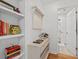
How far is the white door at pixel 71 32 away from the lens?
13.1 feet

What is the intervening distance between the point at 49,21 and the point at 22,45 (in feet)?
8.28

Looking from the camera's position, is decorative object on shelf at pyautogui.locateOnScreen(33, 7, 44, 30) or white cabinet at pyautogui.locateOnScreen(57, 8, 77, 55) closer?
decorative object on shelf at pyautogui.locateOnScreen(33, 7, 44, 30)

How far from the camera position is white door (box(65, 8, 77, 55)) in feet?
13.1

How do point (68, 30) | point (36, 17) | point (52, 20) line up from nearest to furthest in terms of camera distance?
point (36, 17) → point (52, 20) → point (68, 30)

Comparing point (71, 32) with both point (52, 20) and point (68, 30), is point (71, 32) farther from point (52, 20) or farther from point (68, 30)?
point (52, 20)

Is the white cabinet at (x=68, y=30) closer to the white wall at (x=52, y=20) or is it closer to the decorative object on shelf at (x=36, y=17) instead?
the white wall at (x=52, y=20)

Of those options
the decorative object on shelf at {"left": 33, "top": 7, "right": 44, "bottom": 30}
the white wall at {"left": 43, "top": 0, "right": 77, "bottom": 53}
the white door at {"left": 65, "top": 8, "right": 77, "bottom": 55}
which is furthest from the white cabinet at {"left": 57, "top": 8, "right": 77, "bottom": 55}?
the decorative object on shelf at {"left": 33, "top": 7, "right": 44, "bottom": 30}

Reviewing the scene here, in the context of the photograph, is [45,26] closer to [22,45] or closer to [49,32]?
[49,32]

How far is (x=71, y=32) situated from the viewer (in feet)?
13.8

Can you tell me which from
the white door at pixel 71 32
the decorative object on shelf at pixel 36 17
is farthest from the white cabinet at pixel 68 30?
the decorative object on shelf at pixel 36 17

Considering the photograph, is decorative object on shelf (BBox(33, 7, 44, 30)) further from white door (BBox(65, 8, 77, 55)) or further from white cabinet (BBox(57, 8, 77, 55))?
white door (BBox(65, 8, 77, 55))

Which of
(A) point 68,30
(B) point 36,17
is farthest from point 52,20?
(B) point 36,17

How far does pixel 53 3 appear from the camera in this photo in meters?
4.07

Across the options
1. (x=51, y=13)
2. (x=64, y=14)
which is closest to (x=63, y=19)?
(x=64, y=14)
